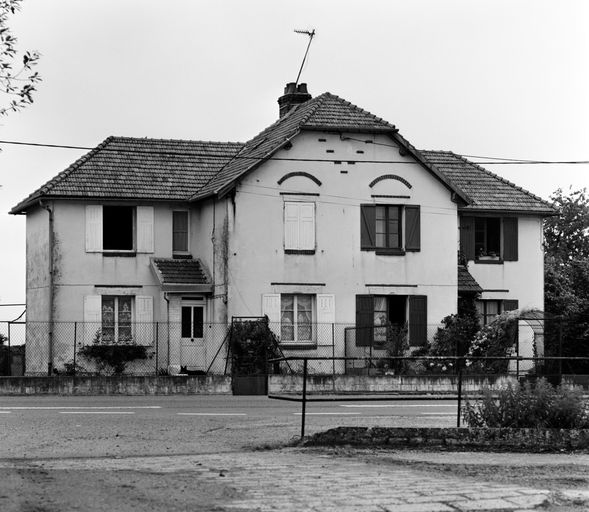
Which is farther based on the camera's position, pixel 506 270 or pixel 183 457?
pixel 506 270

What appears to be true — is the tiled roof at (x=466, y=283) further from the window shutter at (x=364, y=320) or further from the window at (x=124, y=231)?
the window at (x=124, y=231)

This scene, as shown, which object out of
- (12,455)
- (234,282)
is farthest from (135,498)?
(234,282)

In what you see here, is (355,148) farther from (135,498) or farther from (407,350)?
(135,498)

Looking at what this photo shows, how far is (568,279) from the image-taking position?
48.6 metres

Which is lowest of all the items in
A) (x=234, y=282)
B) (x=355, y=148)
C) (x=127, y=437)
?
(x=127, y=437)

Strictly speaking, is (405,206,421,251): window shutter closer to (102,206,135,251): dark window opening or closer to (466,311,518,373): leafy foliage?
(466,311,518,373): leafy foliage

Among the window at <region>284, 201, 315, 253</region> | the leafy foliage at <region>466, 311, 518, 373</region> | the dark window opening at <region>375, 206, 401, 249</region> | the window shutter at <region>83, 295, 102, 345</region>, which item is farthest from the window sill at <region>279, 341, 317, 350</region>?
the window shutter at <region>83, 295, 102, 345</region>

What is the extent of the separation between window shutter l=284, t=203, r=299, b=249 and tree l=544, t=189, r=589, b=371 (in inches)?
322

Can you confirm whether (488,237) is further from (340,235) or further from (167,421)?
(167,421)

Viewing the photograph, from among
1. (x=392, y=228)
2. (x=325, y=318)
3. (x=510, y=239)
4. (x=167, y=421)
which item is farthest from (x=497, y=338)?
(x=167, y=421)

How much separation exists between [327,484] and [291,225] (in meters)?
26.2

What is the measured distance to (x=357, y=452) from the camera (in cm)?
1341

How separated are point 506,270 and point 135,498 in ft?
107

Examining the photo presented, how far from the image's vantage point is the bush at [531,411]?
14391 mm
